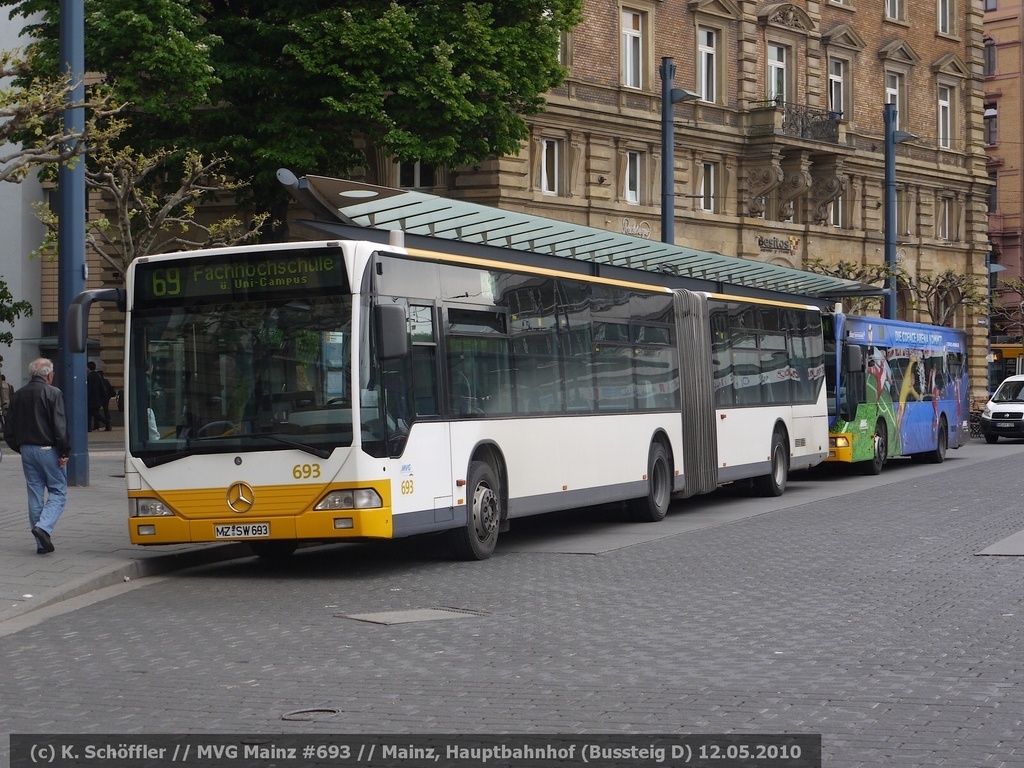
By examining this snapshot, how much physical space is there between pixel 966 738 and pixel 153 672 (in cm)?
430

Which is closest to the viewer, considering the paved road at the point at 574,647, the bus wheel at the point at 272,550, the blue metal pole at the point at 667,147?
the paved road at the point at 574,647

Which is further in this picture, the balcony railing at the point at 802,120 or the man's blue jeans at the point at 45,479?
the balcony railing at the point at 802,120

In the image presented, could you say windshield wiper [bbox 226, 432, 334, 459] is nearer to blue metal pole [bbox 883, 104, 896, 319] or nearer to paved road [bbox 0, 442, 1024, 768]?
paved road [bbox 0, 442, 1024, 768]

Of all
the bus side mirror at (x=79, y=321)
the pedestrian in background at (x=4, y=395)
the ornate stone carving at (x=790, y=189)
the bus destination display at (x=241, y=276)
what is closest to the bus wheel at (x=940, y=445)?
the ornate stone carving at (x=790, y=189)

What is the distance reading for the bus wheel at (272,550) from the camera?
15.6 metres

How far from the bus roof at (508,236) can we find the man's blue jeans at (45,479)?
3164mm

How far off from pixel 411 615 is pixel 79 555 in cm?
455

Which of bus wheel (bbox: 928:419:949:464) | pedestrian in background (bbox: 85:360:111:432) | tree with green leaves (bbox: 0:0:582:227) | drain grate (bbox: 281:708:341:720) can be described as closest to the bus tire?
drain grate (bbox: 281:708:341:720)

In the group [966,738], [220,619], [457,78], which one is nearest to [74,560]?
[220,619]

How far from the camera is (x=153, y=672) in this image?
29.5 ft

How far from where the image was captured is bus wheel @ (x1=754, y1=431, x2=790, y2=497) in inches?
955

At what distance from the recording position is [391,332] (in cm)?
1337

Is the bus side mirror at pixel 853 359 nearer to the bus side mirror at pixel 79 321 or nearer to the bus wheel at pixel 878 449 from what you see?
the bus wheel at pixel 878 449

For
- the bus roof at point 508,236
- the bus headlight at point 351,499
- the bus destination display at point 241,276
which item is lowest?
the bus headlight at point 351,499
